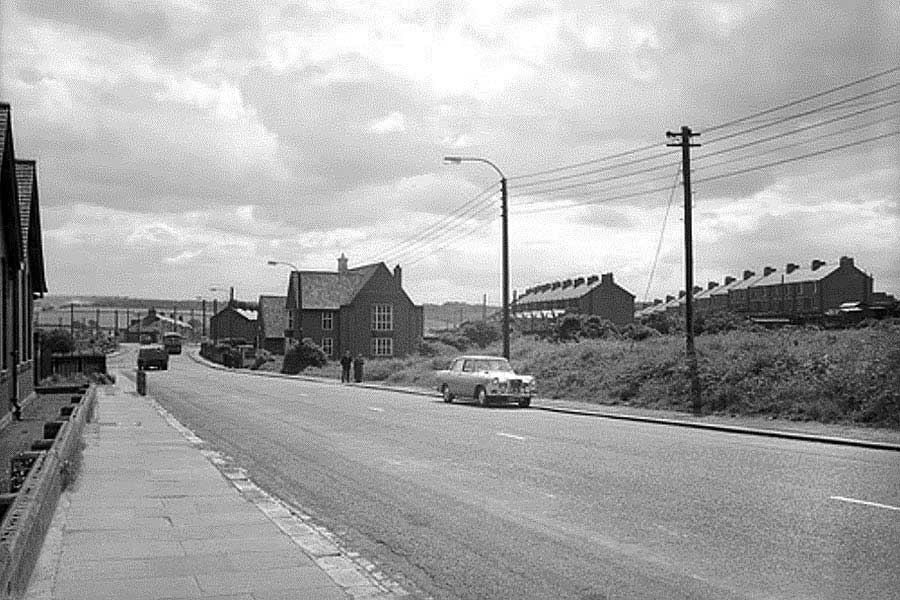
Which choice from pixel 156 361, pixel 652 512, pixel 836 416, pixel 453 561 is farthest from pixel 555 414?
pixel 156 361

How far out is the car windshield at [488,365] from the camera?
34.7 m

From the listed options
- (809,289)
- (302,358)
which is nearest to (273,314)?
(302,358)

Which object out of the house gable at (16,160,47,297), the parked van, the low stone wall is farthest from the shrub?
the low stone wall

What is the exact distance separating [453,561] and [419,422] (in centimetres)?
1613

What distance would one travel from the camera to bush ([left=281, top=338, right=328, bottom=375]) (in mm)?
73188

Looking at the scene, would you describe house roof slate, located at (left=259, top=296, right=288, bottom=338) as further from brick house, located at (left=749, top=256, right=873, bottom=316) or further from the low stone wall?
the low stone wall

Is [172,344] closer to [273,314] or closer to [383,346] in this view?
[273,314]

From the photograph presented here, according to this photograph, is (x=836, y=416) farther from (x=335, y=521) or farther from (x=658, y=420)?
(x=335, y=521)

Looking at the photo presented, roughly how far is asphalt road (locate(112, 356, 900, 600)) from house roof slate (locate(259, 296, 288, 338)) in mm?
89435

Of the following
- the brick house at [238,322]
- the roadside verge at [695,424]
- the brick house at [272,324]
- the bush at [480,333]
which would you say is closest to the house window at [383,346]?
the bush at [480,333]

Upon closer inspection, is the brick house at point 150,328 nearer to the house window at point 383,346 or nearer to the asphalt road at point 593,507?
the house window at point 383,346

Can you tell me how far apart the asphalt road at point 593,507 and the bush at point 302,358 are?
5004 cm

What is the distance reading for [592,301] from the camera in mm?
107562

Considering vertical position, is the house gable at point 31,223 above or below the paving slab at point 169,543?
above
